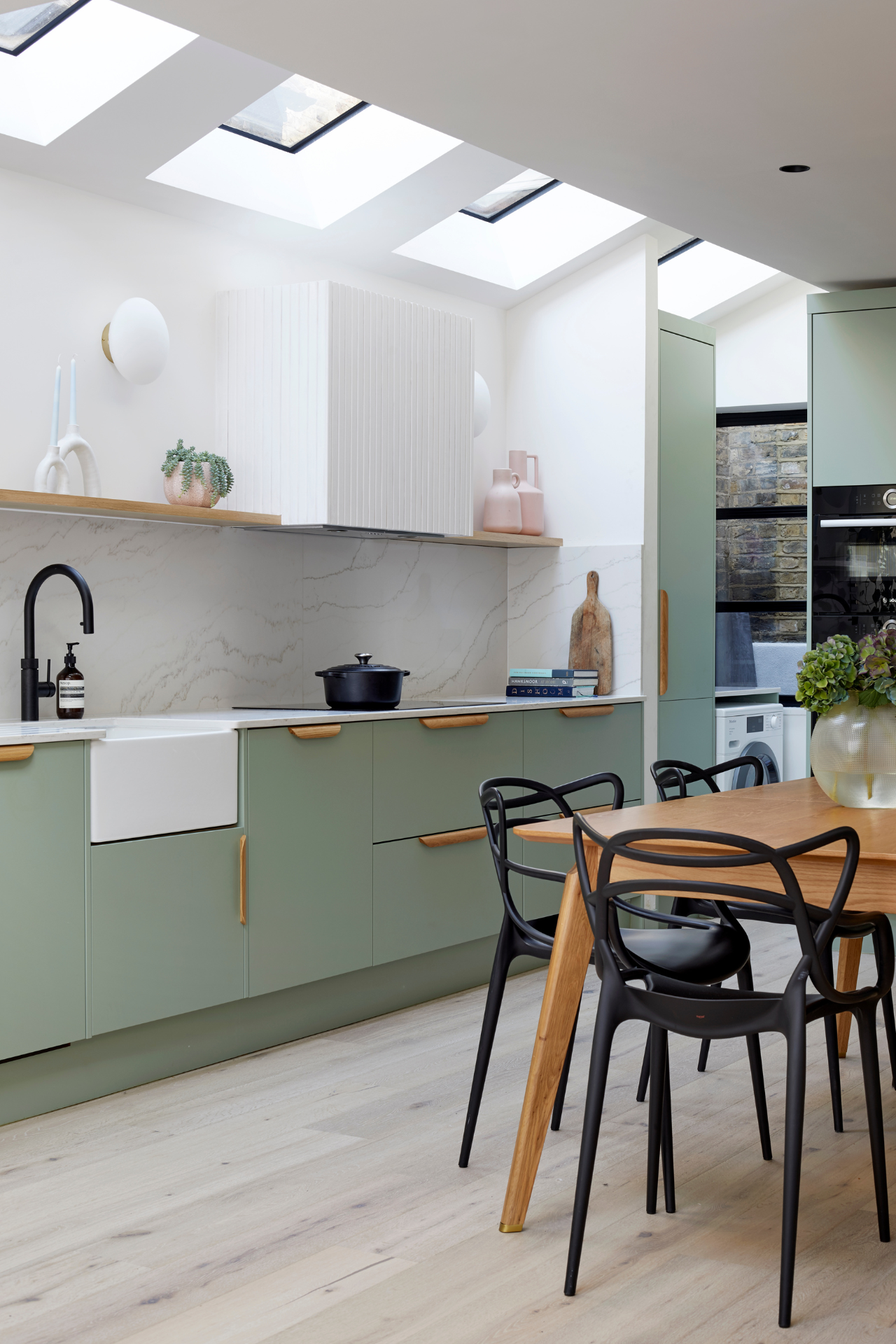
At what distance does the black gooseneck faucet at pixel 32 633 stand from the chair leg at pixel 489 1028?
1.51 meters

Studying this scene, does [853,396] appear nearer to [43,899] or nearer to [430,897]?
[430,897]

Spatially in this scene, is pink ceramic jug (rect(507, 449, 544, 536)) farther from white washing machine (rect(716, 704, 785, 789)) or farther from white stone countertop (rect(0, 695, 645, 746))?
white washing machine (rect(716, 704, 785, 789))

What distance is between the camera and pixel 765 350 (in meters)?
6.81

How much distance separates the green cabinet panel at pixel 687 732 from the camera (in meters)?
5.54

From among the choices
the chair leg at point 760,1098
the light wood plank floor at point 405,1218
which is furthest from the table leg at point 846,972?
the chair leg at point 760,1098

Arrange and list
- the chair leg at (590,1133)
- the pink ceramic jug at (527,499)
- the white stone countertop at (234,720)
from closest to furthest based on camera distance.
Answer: the chair leg at (590,1133) → the white stone countertop at (234,720) → the pink ceramic jug at (527,499)

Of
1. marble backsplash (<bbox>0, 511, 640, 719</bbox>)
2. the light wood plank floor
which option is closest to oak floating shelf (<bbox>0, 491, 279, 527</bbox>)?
marble backsplash (<bbox>0, 511, 640, 719</bbox>)

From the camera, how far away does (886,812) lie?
2.92 m

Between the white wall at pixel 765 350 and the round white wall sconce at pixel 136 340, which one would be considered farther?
the white wall at pixel 765 350

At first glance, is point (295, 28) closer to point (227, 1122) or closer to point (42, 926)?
point (42, 926)

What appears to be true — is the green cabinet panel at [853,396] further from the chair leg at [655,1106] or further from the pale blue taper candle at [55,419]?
the chair leg at [655,1106]

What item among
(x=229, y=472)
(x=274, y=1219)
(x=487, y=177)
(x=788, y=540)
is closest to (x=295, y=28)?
(x=229, y=472)

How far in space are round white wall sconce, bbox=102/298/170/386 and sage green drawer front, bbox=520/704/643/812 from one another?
66.4 inches

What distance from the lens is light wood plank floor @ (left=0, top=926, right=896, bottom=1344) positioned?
221 centimetres
